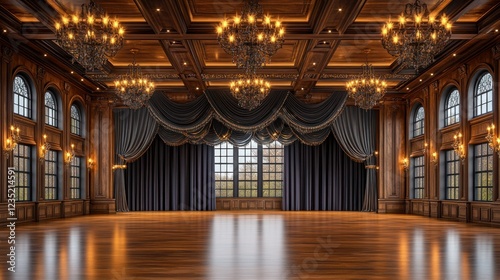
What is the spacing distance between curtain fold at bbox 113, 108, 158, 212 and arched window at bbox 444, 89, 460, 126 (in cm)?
1015

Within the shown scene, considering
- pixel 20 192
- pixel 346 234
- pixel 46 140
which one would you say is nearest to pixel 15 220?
pixel 20 192

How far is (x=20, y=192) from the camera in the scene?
48.2ft

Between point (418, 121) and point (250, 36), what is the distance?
11.7 meters

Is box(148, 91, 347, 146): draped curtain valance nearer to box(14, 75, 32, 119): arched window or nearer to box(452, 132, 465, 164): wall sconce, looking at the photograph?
box(452, 132, 465, 164): wall sconce

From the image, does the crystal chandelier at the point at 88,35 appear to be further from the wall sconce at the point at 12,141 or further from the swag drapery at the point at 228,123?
the swag drapery at the point at 228,123

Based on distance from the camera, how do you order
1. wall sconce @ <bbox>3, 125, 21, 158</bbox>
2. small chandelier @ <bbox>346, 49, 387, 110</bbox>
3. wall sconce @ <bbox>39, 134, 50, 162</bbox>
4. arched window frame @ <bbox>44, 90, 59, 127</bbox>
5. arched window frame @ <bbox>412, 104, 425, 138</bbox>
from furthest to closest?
arched window frame @ <bbox>412, 104, 425, 138</bbox>
arched window frame @ <bbox>44, 90, 59, 127</bbox>
wall sconce @ <bbox>39, 134, 50, 162</bbox>
small chandelier @ <bbox>346, 49, 387, 110</bbox>
wall sconce @ <bbox>3, 125, 21, 158</bbox>

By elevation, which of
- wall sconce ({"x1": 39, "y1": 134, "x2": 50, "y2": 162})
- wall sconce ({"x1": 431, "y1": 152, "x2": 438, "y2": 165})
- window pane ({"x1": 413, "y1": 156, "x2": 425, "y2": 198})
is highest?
wall sconce ({"x1": 39, "y1": 134, "x2": 50, "y2": 162})

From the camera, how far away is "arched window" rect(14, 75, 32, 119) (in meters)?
14.6

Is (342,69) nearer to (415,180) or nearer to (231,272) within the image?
(415,180)

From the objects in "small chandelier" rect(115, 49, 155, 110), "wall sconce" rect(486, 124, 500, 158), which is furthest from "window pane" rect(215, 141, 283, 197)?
"wall sconce" rect(486, 124, 500, 158)

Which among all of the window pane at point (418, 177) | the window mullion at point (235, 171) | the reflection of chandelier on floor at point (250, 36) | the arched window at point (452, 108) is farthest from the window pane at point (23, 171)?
the window pane at point (418, 177)

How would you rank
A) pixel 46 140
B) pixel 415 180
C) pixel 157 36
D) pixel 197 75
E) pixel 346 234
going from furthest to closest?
pixel 415 180 → pixel 197 75 → pixel 46 140 → pixel 157 36 → pixel 346 234

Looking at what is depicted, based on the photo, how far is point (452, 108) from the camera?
1683 cm

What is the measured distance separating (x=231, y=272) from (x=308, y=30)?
8.55 metres
